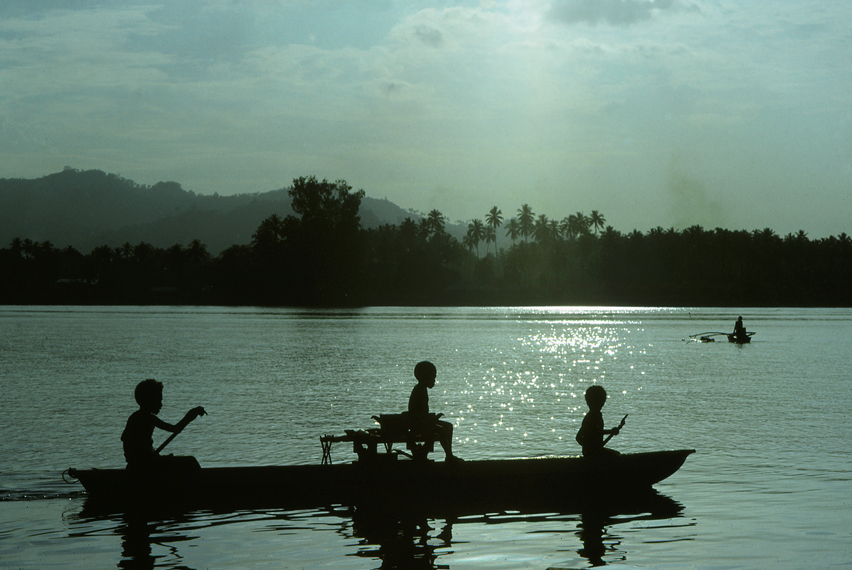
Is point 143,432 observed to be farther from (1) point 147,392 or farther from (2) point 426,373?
(2) point 426,373

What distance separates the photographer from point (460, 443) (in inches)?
863

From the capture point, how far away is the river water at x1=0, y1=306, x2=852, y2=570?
12.0m

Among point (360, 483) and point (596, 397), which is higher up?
point (596, 397)

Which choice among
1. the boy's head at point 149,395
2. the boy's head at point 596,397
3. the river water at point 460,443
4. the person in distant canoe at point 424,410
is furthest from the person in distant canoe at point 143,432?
the boy's head at point 596,397

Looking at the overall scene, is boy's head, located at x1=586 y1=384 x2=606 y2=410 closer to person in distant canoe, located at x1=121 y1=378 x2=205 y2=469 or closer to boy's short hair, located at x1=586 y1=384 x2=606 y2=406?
boy's short hair, located at x1=586 y1=384 x2=606 y2=406

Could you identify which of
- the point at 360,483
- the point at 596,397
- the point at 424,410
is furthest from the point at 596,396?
the point at 360,483

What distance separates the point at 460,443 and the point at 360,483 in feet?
26.2

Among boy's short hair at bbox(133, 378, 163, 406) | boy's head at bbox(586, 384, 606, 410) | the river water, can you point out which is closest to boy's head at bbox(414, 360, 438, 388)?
the river water

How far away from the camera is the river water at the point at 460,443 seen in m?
12.0

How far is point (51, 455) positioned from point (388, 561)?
11.4 meters

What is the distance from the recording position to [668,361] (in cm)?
5256

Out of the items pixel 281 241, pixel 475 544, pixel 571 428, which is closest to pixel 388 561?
pixel 475 544

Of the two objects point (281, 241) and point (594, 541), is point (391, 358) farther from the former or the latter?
point (281, 241)

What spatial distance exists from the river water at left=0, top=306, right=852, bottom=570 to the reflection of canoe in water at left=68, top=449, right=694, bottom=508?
378mm
